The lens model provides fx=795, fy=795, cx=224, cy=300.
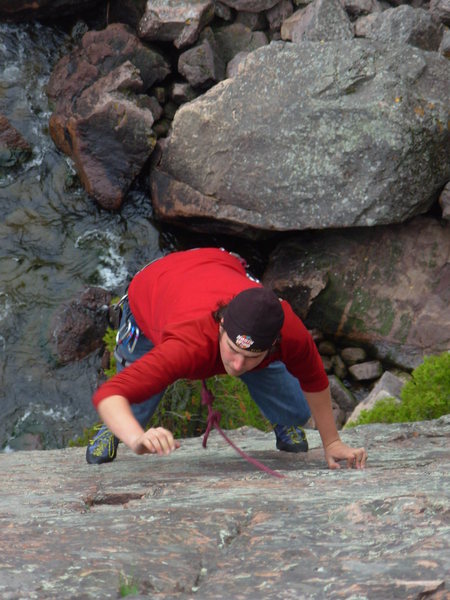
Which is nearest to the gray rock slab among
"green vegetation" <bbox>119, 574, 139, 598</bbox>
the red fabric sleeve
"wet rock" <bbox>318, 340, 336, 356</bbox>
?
"green vegetation" <bbox>119, 574, 139, 598</bbox>

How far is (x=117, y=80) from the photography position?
12688mm

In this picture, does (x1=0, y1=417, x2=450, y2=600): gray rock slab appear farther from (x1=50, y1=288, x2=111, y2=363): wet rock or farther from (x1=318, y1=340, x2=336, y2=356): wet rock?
(x1=318, y1=340, x2=336, y2=356): wet rock

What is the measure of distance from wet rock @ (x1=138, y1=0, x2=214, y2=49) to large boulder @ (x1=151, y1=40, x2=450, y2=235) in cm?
201

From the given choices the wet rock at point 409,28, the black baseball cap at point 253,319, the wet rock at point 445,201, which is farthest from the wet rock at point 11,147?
the black baseball cap at point 253,319

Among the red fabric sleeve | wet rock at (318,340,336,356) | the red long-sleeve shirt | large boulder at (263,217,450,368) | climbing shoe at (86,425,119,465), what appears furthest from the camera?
wet rock at (318,340,336,356)

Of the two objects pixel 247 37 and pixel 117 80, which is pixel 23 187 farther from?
pixel 247 37

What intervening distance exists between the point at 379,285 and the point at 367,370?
4.28ft

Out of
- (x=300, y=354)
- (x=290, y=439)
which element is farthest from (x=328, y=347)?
(x=300, y=354)

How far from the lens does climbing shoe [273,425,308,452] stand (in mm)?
5883

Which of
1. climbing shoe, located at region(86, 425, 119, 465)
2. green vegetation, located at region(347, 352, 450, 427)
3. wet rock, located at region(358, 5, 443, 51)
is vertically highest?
wet rock, located at region(358, 5, 443, 51)

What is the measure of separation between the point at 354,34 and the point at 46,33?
5.43 meters

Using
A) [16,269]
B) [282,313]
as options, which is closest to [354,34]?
[16,269]

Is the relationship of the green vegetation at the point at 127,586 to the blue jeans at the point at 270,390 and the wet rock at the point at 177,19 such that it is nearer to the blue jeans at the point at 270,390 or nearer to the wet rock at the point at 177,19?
Answer: the blue jeans at the point at 270,390

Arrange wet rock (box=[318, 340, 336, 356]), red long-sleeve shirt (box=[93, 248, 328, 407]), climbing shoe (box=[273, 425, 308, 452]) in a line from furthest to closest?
wet rock (box=[318, 340, 336, 356]), climbing shoe (box=[273, 425, 308, 452]), red long-sleeve shirt (box=[93, 248, 328, 407])
